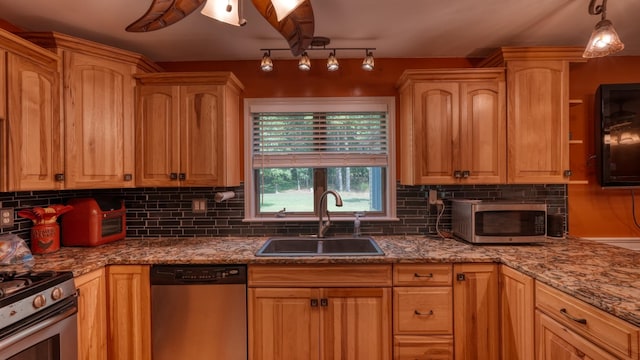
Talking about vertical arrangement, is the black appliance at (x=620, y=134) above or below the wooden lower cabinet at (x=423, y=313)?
above

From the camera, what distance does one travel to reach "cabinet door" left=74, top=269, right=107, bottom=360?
5.45 feet

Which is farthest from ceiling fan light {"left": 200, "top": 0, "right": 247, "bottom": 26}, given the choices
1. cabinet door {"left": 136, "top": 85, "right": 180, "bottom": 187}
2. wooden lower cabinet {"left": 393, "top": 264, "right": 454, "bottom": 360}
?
wooden lower cabinet {"left": 393, "top": 264, "right": 454, "bottom": 360}

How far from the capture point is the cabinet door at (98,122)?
6.37ft

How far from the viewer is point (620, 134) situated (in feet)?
7.53

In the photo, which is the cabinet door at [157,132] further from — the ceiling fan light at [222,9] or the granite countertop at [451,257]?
the ceiling fan light at [222,9]

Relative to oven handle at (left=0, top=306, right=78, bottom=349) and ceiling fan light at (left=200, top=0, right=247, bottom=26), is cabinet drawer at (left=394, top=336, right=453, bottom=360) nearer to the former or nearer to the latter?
oven handle at (left=0, top=306, right=78, bottom=349)

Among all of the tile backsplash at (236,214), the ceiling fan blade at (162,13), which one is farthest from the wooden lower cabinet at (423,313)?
the ceiling fan blade at (162,13)

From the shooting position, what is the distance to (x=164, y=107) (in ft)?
7.32

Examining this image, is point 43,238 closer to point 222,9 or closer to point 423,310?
point 222,9

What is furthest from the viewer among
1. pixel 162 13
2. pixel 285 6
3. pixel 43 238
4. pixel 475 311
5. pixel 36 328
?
pixel 43 238

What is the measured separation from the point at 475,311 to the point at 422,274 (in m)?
0.39

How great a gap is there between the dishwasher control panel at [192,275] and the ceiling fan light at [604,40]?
234 cm

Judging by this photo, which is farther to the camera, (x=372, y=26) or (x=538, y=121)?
(x=538, y=121)

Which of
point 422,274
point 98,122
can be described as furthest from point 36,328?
point 422,274
